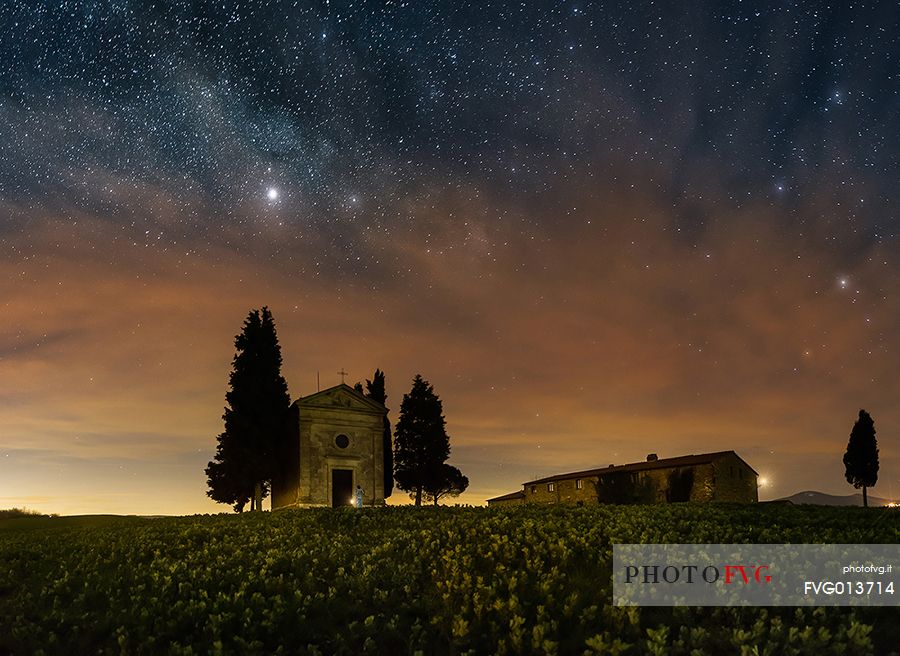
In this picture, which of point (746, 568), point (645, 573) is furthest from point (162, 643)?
point (746, 568)

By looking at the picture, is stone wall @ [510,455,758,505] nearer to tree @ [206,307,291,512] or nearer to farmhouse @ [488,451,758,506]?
farmhouse @ [488,451,758,506]

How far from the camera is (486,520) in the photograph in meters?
19.6

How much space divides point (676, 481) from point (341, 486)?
35025 mm

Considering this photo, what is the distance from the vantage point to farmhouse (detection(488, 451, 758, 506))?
61.8 m

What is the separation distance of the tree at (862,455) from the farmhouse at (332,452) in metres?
53.5

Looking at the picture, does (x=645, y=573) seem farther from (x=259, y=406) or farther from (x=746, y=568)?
(x=259, y=406)

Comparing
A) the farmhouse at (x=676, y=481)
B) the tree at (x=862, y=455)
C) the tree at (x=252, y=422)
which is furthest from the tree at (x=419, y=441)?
the tree at (x=862, y=455)

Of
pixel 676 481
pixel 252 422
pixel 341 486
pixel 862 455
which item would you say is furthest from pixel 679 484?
pixel 252 422

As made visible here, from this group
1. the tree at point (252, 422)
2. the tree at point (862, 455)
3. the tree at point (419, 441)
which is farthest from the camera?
the tree at point (862, 455)

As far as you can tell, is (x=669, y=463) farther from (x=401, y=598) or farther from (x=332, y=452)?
(x=401, y=598)

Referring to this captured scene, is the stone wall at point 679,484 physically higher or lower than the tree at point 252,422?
lower

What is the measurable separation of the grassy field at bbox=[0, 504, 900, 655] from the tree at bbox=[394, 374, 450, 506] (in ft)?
116

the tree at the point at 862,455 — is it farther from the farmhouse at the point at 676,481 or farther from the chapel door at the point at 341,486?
the chapel door at the point at 341,486

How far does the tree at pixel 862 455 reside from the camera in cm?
6769
